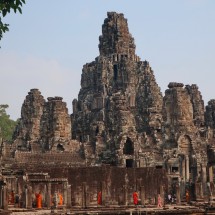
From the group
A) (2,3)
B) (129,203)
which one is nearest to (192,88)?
(129,203)

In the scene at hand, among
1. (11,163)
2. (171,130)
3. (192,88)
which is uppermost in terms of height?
(192,88)

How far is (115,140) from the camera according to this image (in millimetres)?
48812

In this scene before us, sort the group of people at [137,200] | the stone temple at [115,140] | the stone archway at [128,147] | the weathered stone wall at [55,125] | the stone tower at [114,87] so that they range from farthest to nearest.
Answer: the stone tower at [114,87] < the weathered stone wall at [55,125] < the stone archway at [128,147] < the stone temple at [115,140] < the group of people at [137,200]

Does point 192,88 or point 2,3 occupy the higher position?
point 192,88

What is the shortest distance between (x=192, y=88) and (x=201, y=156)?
84.4ft

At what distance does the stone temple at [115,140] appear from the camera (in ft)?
110

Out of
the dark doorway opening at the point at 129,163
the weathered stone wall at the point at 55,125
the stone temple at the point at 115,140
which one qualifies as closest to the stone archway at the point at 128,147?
the stone temple at the point at 115,140

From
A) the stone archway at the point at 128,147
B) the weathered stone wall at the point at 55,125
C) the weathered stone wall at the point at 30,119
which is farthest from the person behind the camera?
the weathered stone wall at the point at 30,119

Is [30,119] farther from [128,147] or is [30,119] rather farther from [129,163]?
[129,163]

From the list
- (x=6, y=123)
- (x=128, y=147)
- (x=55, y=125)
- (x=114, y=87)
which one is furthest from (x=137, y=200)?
(x=6, y=123)

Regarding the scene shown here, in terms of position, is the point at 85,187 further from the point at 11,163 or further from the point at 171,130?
the point at 171,130

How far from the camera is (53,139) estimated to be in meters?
54.9

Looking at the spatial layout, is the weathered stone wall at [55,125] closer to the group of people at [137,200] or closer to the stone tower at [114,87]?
the stone tower at [114,87]

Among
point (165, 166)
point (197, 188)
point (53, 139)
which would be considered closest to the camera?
point (197, 188)
